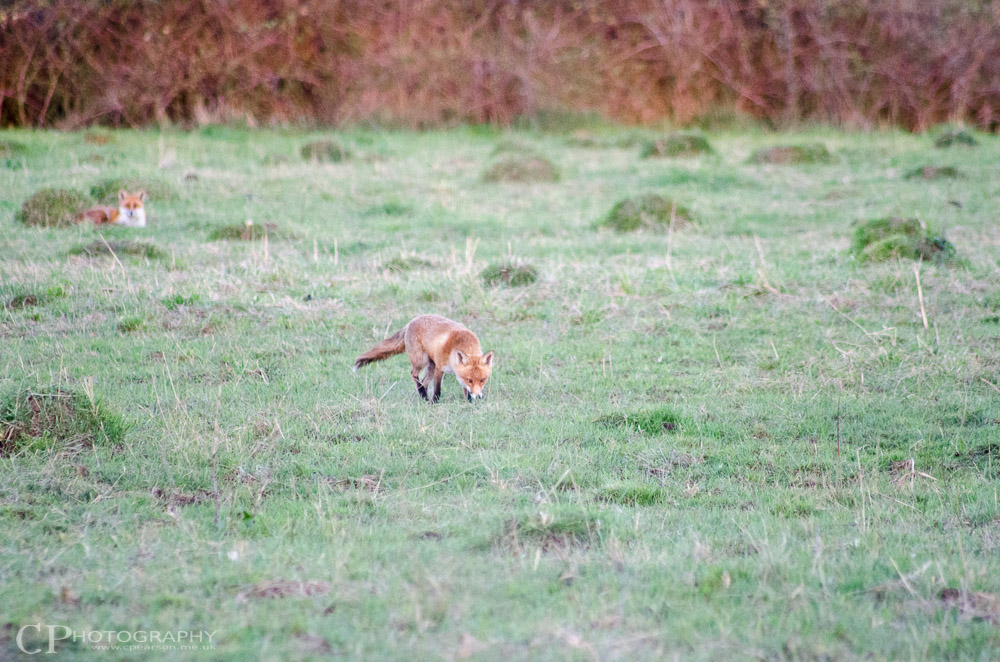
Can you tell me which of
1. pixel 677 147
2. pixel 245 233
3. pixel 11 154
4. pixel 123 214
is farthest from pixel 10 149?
pixel 677 147

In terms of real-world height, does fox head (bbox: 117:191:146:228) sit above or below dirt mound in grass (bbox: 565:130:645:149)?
above

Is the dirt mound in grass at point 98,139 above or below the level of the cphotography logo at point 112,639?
above

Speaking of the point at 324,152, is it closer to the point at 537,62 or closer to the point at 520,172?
the point at 520,172

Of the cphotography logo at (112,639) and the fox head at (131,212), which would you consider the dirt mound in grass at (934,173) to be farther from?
the cphotography logo at (112,639)

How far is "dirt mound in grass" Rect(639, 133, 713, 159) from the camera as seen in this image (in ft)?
55.7

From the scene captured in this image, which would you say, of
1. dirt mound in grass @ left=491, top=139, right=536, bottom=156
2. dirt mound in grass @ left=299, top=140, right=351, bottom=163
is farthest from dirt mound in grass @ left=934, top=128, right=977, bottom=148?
dirt mound in grass @ left=299, top=140, right=351, bottom=163

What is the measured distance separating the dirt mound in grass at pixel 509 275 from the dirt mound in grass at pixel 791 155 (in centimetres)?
861

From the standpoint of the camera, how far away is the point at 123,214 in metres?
11.4

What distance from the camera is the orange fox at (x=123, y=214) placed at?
37.2 ft

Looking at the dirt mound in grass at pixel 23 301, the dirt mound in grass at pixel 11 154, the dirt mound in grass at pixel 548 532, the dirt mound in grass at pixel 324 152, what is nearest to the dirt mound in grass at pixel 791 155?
the dirt mound in grass at pixel 324 152

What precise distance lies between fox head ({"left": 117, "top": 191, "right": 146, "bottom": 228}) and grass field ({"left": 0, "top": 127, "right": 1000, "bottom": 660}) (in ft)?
0.62

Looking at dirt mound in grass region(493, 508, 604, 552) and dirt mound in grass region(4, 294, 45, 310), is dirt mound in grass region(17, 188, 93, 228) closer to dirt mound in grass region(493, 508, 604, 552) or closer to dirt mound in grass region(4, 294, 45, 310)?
dirt mound in grass region(4, 294, 45, 310)

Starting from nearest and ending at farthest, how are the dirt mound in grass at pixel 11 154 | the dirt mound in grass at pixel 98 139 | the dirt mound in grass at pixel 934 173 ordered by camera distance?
the dirt mound in grass at pixel 11 154
the dirt mound in grass at pixel 934 173
the dirt mound in grass at pixel 98 139

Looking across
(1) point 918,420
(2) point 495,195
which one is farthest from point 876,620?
(2) point 495,195
